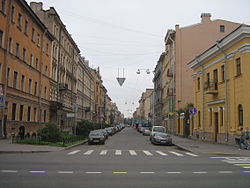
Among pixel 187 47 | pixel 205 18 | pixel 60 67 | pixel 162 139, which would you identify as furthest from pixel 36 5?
pixel 162 139

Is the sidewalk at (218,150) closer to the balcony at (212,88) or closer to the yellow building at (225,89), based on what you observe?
the yellow building at (225,89)

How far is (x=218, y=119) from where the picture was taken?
98.8 ft

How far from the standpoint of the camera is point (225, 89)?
92.3ft

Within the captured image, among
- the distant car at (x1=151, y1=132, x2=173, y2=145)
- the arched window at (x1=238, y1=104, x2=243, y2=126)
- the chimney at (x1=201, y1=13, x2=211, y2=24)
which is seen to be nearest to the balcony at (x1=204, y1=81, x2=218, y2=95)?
the arched window at (x1=238, y1=104, x2=243, y2=126)

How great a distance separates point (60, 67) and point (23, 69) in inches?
623

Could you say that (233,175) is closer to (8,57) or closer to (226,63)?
(226,63)

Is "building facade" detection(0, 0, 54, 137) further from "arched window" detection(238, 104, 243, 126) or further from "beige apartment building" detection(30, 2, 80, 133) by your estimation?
"arched window" detection(238, 104, 243, 126)

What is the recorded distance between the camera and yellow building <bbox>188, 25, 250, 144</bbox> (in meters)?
24.6

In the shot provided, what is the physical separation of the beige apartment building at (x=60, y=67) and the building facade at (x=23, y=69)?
8.40 ft

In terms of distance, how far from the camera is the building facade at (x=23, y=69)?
90.7ft

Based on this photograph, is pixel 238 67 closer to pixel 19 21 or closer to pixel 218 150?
pixel 218 150

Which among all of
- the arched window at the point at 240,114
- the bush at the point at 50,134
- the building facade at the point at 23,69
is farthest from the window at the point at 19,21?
the arched window at the point at 240,114

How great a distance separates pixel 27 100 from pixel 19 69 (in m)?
3.91

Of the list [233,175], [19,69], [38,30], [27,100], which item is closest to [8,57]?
[19,69]
